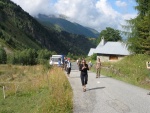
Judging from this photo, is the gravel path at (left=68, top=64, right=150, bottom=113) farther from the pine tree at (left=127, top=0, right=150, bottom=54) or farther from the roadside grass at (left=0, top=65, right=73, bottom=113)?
the pine tree at (left=127, top=0, right=150, bottom=54)

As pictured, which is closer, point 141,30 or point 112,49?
point 141,30

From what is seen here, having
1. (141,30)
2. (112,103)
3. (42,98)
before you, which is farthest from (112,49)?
(112,103)

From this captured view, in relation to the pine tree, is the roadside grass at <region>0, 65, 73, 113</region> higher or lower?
lower

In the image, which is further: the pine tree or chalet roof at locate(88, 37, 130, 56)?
chalet roof at locate(88, 37, 130, 56)

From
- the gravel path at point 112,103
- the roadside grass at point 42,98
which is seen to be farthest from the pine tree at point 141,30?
the gravel path at point 112,103

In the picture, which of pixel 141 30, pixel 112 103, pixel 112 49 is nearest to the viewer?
pixel 112 103

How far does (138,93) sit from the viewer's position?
53.9 ft

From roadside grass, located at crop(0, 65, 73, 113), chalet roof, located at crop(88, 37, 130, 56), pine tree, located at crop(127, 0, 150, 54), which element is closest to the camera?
roadside grass, located at crop(0, 65, 73, 113)

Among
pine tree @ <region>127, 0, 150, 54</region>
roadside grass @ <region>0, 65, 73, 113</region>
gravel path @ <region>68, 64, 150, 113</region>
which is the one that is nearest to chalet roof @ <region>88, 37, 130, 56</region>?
pine tree @ <region>127, 0, 150, 54</region>

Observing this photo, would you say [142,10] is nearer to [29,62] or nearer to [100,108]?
[100,108]

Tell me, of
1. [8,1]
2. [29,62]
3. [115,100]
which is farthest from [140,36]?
[8,1]

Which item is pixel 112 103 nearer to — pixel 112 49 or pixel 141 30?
pixel 141 30

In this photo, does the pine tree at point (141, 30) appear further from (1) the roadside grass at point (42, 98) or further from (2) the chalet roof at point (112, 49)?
(2) the chalet roof at point (112, 49)

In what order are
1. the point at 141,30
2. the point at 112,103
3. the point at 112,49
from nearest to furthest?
the point at 112,103, the point at 141,30, the point at 112,49
